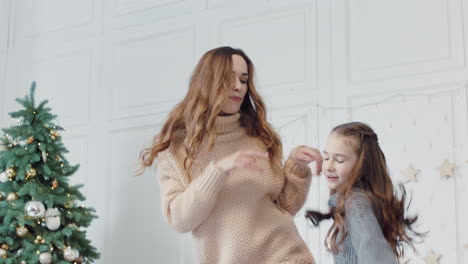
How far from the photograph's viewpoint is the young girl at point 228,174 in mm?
2238

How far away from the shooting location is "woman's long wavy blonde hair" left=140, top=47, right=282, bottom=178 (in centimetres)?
234

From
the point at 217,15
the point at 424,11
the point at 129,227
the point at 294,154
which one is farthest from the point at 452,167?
the point at 129,227

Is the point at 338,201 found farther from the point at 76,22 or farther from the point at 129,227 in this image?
the point at 76,22

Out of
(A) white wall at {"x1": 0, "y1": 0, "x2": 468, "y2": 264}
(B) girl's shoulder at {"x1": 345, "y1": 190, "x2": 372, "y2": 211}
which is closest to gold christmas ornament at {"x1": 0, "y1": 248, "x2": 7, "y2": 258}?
(A) white wall at {"x1": 0, "y1": 0, "x2": 468, "y2": 264}

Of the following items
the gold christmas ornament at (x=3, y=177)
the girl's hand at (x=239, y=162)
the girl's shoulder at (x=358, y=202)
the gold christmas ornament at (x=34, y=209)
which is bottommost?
the gold christmas ornament at (x=34, y=209)

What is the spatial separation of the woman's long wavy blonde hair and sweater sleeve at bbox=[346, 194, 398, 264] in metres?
0.33

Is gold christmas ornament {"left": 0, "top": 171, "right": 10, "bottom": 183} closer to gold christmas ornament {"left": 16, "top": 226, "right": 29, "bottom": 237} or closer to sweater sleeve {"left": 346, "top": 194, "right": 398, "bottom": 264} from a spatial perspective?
gold christmas ornament {"left": 16, "top": 226, "right": 29, "bottom": 237}

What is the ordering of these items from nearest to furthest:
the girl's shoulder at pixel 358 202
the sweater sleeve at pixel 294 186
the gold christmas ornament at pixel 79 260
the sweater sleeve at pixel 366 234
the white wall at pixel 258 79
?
1. the sweater sleeve at pixel 366 234
2. the girl's shoulder at pixel 358 202
3. the sweater sleeve at pixel 294 186
4. the white wall at pixel 258 79
5. the gold christmas ornament at pixel 79 260

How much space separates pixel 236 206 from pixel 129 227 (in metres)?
2.44

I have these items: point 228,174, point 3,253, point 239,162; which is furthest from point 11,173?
point 239,162

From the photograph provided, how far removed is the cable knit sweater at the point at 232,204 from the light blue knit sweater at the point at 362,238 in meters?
0.15

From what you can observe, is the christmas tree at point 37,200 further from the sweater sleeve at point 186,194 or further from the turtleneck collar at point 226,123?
the turtleneck collar at point 226,123

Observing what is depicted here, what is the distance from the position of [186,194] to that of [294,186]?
38 cm

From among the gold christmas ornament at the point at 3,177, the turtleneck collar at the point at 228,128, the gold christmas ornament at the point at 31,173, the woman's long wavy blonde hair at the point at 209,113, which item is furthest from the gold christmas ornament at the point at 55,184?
the turtleneck collar at the point at 228,128
